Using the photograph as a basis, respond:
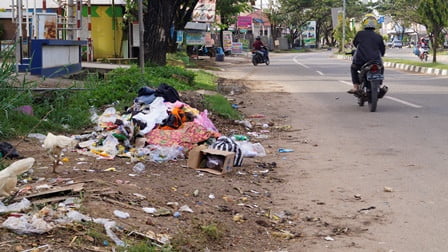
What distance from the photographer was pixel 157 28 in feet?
51.3

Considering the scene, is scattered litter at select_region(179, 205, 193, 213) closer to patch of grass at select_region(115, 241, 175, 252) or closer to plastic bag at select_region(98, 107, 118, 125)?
patch of grass at select_region(115, 241, 175, 252)

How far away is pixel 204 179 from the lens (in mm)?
5898

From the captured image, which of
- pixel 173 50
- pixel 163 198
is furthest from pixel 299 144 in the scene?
pixel 173 50

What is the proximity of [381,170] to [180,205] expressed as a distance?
103 inches

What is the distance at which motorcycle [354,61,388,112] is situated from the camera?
37.1 ft

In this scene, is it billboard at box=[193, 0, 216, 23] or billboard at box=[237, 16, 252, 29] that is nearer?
billboard at box=[193, 0, 216, 23]

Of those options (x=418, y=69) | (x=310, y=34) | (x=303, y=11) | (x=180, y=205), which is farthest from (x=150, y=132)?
(x=310, y=34)

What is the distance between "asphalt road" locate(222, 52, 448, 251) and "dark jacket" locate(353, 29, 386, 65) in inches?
38.1

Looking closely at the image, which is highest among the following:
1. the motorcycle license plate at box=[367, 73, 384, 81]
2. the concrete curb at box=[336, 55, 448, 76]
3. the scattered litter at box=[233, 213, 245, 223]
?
the motorcycle license plate at box=[367, 73, 384, 81]

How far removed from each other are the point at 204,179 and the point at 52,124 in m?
2.96

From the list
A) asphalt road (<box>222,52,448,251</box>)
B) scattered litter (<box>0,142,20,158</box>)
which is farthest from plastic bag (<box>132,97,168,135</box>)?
asphalt road (<box>222,52,448,251</box>)

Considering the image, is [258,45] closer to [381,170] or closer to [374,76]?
[374,76]

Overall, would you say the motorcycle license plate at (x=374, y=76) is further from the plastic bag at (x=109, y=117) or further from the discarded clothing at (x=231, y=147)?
the discarded clothing at (x=231, y=147)

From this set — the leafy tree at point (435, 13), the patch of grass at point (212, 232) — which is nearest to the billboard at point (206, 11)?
the leafy tree at point (435, 13)
